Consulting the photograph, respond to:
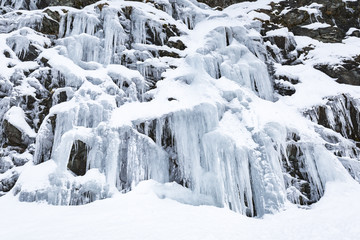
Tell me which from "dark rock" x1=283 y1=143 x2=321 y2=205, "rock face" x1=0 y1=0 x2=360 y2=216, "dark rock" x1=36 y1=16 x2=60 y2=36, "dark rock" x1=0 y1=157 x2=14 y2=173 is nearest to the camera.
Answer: "rock face" x1=0 y1=0 x2=360 y2=216

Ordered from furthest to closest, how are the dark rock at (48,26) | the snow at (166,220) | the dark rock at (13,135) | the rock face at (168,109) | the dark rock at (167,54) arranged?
the dark rock at (167,54) → the dark rock at (48,26) → the dark rock at (13,135) → the rock face at (168,109) → the snow at (166,220)

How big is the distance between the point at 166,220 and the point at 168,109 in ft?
15.8

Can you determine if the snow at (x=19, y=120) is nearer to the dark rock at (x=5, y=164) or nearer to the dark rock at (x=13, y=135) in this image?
the dark rock at (x=13, y=135)

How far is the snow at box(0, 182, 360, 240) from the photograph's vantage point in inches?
250

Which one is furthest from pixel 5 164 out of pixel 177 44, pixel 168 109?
pixel 177 44

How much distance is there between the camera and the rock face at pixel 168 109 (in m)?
9.54

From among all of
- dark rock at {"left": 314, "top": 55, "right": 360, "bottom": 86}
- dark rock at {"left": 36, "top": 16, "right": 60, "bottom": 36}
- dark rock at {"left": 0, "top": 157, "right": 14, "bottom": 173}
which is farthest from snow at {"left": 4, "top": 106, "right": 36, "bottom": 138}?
dark rock at {"left": 314, "top": 55, "right": 360, "bottom": 86}

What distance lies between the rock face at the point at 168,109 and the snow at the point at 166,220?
624 millimetres

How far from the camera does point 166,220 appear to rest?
7.39 m

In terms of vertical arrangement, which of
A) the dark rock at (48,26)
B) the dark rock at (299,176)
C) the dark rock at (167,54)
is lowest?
the dark rock at (299,176)

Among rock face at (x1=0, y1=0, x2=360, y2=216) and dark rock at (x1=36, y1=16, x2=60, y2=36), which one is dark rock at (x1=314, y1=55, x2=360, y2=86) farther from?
dark rock at (x1=36, y1=16, x2=60, y2=36)

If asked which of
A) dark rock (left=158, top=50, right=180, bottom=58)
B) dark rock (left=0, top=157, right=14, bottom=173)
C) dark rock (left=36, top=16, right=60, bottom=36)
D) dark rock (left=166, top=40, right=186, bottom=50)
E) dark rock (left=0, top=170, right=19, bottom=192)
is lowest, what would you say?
dark rock (left=0, top=170, right=19, bottom=192)

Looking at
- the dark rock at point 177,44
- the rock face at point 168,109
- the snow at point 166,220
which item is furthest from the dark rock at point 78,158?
the dark rock at point 177,44

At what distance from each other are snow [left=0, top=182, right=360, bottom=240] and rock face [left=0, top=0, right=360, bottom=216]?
62 centimetres
